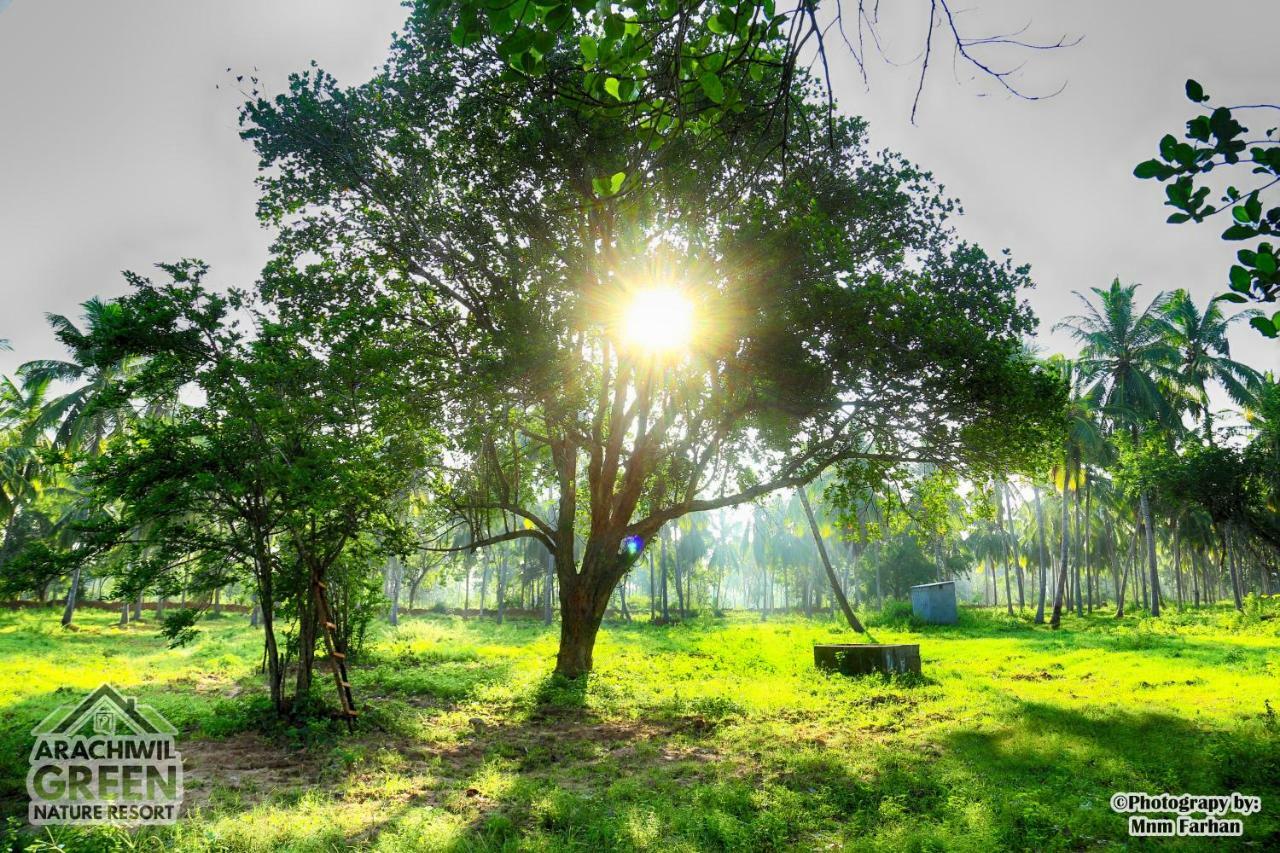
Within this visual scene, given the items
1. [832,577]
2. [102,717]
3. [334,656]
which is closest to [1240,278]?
[102,717]

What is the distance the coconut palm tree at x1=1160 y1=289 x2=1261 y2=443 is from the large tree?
2917 cm

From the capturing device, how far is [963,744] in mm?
8516

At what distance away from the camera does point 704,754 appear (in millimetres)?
8930

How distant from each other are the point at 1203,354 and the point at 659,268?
36.1 meters

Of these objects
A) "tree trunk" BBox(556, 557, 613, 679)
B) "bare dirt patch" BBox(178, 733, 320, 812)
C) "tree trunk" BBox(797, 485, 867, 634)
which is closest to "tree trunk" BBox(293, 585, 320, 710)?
"bare dirt patch" BBox(178, 733, 320, 812)

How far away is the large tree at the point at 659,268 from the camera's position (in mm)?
11086

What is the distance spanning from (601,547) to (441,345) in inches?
243

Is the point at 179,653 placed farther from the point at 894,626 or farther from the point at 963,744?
the point at 894,626

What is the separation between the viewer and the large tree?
11.1 m

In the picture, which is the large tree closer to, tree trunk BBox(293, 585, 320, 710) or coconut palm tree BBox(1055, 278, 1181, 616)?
tree trunk BBox(293, 585, 320, 710)

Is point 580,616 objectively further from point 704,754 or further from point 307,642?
point 704,754

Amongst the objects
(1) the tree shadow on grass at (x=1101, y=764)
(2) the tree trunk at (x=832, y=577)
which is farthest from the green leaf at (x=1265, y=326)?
(2) the tree trunk at (x=832, y=577)

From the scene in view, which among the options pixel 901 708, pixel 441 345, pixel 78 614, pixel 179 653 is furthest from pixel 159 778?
pixel 78 614

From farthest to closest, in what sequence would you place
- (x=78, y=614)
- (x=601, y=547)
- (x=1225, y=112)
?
(x=78, y=614)
(x=601, y=547)
(x=1225, y=112)
